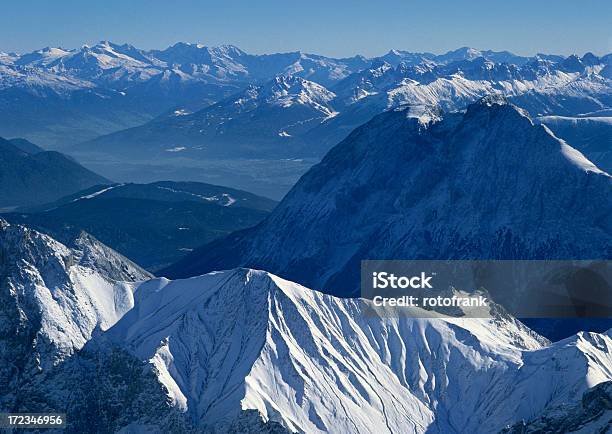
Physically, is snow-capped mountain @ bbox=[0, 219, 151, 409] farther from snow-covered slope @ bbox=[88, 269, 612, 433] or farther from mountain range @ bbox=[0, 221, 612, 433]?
snow-covered slope @ bbox=[88, 269, 612, 433]

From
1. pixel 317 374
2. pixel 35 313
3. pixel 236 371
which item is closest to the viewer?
pixel 236 371

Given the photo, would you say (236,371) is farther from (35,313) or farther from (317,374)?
(35,313)

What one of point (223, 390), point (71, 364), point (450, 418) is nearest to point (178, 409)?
point (223, 390)

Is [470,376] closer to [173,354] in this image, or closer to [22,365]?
[173,354]

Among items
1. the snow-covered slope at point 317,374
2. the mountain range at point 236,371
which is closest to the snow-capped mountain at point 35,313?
the mountain range at point 236,371

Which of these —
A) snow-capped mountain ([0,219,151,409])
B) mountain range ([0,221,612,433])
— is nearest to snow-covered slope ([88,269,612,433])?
mountain range ([0,221,612,433])

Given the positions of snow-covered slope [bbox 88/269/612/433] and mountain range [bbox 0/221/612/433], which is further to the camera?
Result: snow-covered slope [bbox 88/269/612/433]

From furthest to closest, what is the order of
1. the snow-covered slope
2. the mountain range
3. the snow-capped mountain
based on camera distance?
the snow-capped mountain < the snow-covered slope < the mountain range

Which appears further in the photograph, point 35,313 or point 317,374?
point 35,313

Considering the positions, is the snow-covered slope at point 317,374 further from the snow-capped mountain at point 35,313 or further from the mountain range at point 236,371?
the snow-capped mountain at point 35,313

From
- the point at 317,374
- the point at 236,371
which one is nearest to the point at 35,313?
the point at 236,371
